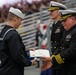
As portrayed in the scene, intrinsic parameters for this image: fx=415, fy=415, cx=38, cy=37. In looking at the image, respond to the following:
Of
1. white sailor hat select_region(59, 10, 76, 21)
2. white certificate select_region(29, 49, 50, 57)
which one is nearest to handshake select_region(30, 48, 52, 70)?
white certificate select_region(29, 49, 50, 57)

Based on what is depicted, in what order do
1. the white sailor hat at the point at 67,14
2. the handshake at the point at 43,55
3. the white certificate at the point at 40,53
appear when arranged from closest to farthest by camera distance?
the white sailor hat at the point at 67,14
the handshake at the point at 43,55
the white certificate at the point at 40,53

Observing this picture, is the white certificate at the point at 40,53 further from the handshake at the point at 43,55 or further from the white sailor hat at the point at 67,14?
the white sailor hat at the point at 67,14

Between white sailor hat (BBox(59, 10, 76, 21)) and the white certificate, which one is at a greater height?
white sailor hat (BBox(59, 10, 76, 21))

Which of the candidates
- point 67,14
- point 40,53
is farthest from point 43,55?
point 67,14

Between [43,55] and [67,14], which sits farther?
[43,55]

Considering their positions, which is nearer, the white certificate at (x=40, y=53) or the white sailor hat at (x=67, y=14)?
the white sailor hat at (x=67, y=14)

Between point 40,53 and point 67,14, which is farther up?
point 67,14

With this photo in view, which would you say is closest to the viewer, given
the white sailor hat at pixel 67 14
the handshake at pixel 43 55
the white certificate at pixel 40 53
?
the white sailor hat at pixel 67 14

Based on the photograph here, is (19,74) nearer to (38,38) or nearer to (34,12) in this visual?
(38,38)

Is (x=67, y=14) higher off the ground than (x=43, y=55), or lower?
higher

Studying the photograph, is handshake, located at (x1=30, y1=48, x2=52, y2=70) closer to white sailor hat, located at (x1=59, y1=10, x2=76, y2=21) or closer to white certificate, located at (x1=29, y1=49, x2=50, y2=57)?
white certificate, located at (x1=29, y1=49, x2=50, y2=57)

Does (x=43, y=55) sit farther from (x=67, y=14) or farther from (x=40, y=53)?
(x=67, y=14)

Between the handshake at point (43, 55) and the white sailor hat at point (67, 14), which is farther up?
the white sailor hat at point (67, 14)

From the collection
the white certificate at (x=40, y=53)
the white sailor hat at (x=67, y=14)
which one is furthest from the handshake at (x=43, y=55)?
the white sailor hat at (x=67, y=14)
